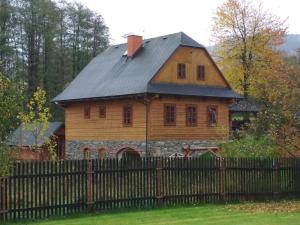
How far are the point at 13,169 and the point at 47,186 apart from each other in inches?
47.5

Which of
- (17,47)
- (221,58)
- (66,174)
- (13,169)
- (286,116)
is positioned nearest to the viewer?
(13,169)

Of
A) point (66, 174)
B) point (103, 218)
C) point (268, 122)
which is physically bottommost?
point (103, 218)

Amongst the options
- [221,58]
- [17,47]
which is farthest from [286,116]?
[17,47]

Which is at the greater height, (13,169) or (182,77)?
(182,77)

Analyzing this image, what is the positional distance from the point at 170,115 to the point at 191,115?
69.6 inches

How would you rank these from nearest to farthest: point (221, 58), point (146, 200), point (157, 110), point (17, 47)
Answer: point (146, 200) → point (157, 110) → point (221, 58) → point (17, 47)

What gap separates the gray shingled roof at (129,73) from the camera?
3378cm

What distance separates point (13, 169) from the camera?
14.5m

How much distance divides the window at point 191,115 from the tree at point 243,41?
1121cm

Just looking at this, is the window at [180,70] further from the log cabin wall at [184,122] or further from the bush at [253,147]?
the bush at [253,147]

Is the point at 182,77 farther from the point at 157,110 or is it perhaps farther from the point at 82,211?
the point at 82,211

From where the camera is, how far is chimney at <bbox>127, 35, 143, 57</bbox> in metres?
38.7

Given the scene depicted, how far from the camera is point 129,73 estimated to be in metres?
36.3

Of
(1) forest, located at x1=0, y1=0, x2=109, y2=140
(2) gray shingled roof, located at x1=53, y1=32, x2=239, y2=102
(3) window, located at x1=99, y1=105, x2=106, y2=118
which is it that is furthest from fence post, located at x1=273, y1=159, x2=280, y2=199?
(1) forest, located at x1=0, y1=0, x2=109, y2=140
